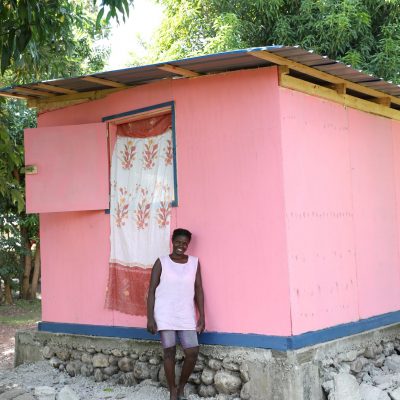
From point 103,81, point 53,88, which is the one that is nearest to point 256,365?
point 103,81

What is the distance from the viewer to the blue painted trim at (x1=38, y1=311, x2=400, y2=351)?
5375 mm

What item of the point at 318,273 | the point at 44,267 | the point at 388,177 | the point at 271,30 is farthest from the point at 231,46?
the point at 318,273

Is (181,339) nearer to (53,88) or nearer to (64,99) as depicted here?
(53,88)

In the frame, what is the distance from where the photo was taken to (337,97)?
247 inches

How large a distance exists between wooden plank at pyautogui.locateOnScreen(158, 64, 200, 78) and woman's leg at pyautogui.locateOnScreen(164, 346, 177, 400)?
2384 mm

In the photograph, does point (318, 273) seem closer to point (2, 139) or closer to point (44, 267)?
point (44, 267)

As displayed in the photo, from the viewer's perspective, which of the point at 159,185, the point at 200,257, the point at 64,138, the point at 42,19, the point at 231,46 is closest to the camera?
the point at 42,19

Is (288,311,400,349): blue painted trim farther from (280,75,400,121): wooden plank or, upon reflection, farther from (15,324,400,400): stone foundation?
(280,75,400,121): wooden plank

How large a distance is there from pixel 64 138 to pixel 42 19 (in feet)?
5.31

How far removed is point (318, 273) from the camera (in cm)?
574

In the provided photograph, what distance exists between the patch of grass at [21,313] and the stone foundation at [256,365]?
21.3 feet

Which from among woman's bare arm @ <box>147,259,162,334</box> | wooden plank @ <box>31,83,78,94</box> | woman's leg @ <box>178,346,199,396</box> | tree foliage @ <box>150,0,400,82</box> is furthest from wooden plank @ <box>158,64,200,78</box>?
tree foliage @ <box>150,0,400,82</box>

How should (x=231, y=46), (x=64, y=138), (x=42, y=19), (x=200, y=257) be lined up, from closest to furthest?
(x=42, y=19)
(x=200, y=257)
(x=64, y=138)
(x=231, y=46)

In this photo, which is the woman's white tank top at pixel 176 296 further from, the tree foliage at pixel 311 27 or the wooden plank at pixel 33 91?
the tree foliage at pixel 311 27
